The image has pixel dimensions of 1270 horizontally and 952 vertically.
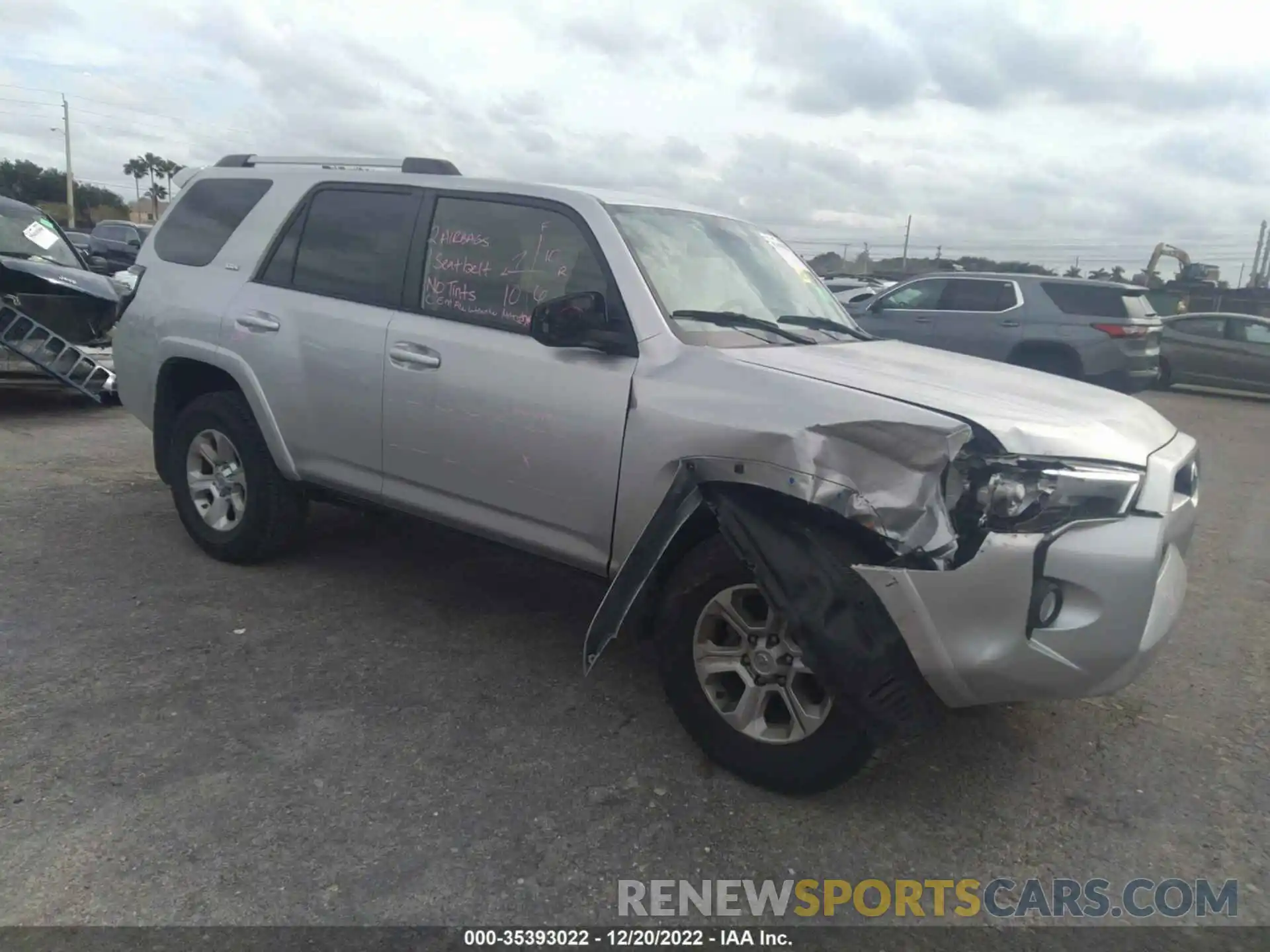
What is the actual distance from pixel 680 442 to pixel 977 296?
942 centimetres

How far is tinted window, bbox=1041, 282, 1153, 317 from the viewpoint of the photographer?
11.0m

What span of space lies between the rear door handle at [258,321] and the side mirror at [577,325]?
1.62 metres

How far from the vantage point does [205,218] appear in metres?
4.97

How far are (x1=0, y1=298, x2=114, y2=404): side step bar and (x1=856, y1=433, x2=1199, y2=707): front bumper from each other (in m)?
7.73

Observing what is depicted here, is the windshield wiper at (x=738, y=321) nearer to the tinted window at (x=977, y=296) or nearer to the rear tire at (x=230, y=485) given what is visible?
the rear tire at (x=230, y=485)

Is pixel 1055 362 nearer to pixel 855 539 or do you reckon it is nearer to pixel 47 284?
pixel 855 539

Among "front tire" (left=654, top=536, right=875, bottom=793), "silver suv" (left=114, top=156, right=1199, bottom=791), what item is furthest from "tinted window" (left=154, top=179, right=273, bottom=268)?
"front tire" (left=654, top=536, right=875, bottom=793)

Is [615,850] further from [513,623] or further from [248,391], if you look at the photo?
[248,391]

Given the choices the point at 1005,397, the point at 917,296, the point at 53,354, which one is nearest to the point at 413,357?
the point at 1005,397

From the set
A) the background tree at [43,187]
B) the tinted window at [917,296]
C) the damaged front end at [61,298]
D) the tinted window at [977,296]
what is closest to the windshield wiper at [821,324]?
the damaged front end at [61,298]

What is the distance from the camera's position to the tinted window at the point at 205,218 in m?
4.82

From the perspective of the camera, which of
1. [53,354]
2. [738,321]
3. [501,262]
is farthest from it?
[53,354]

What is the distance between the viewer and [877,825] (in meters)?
3.01

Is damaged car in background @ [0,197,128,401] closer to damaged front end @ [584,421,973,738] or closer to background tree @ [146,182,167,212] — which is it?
damaged front end @ [584,421,973,738]
